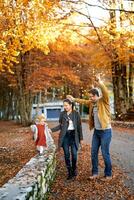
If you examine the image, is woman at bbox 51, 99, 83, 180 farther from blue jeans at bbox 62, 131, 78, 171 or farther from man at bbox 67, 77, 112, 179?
man at bbox 67, 77, 112, 179

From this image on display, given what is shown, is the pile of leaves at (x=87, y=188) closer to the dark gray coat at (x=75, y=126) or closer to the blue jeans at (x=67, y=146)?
the blue jeans at (x=67, y=146)

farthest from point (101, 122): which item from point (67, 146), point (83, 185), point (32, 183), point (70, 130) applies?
point (32, 183)

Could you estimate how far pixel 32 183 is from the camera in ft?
20.1

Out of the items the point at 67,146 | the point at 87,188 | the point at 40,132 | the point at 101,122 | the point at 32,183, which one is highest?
the point at 101,122

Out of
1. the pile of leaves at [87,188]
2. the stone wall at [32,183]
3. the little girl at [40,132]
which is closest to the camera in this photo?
the stone wall at [32,183]

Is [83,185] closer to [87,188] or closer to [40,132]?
[87,188]

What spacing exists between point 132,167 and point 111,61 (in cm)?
2007

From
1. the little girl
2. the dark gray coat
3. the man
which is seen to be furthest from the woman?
the little girl

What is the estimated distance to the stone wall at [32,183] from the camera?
5.44m

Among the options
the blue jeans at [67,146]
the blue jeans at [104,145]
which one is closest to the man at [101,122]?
the blue jeans at [104,145]

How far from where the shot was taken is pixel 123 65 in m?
30.8

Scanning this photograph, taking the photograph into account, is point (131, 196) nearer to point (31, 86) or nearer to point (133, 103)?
point (133, 103)

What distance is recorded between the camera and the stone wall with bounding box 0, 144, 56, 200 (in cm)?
544

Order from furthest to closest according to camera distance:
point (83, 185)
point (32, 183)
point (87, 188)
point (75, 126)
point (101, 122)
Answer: point (75, 126) → point (101, 122) → point (83, 185) → point (87, 188) → point (32, 183)
